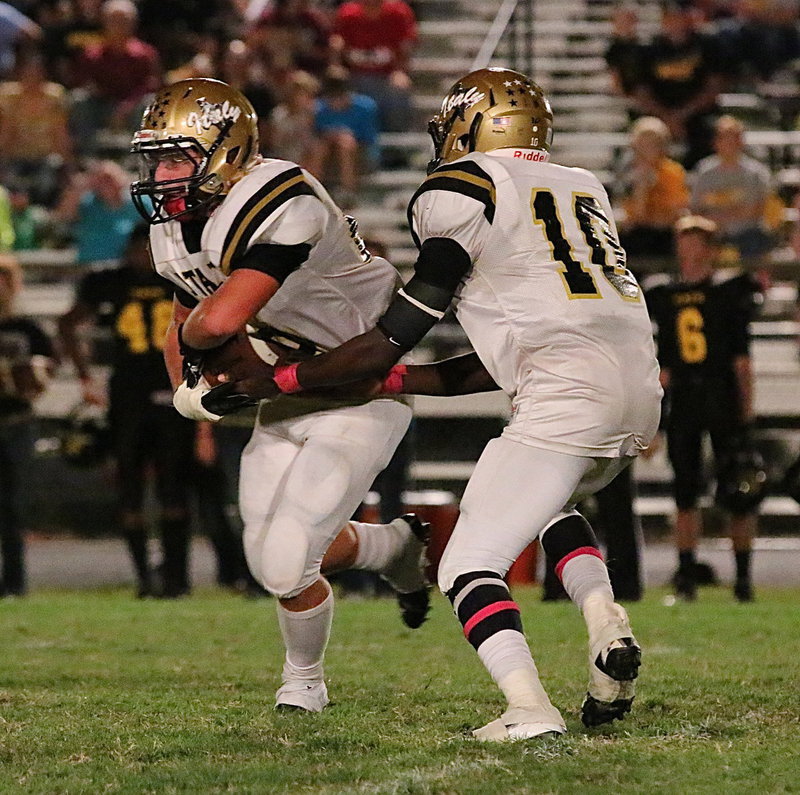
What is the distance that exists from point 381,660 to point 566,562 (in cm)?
142

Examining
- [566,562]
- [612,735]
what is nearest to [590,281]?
[566,562]

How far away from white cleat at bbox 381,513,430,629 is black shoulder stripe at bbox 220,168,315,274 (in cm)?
108

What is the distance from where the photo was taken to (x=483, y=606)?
3.90 m

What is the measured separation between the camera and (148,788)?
3459 millimetres

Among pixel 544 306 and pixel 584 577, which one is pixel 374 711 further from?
pixel 544 306

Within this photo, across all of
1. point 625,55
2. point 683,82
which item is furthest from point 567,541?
point 625,55

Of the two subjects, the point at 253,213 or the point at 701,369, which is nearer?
the point at 253,213

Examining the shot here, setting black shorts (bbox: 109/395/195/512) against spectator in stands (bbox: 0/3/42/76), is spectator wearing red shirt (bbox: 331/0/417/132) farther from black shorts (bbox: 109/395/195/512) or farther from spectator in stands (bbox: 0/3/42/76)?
black shorts (bbox: 109/395/195/512)

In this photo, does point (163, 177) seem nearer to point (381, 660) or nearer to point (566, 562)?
point (566, 562)

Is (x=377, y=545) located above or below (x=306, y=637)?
above

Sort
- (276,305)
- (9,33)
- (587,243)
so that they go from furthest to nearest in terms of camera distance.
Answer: (9,33) → (276,305) → (587,243)

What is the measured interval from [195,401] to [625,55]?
8411 mm

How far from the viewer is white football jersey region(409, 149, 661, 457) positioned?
3957 millimetres

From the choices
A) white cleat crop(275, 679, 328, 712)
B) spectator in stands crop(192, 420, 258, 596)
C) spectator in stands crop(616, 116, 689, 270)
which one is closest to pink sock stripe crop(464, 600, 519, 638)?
white cleat crop(275, 679, 328, 712)
